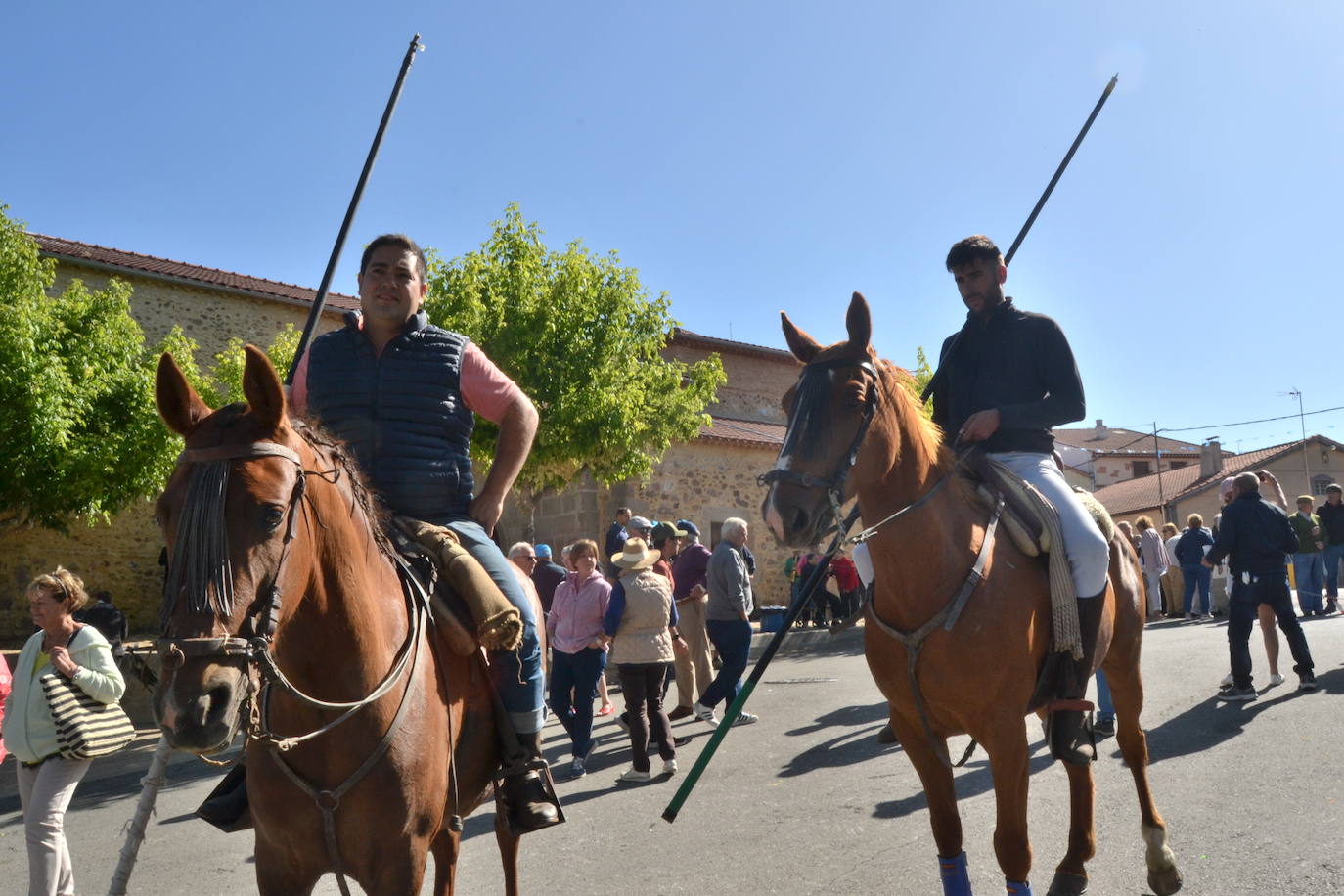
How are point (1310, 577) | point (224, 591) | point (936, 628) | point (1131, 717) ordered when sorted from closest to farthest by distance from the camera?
point (224, 591)
point (936, 628)
point (1131, 717)
point (1310, 577)

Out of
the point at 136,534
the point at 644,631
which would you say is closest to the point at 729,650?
the point at 644,631

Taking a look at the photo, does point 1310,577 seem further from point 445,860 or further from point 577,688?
point 445,860

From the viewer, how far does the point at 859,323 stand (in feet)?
12.2

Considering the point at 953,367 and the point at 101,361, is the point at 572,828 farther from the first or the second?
the point at 101,361

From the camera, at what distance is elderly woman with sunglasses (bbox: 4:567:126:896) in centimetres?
502

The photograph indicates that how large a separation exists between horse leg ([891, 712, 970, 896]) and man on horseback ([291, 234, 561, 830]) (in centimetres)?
150

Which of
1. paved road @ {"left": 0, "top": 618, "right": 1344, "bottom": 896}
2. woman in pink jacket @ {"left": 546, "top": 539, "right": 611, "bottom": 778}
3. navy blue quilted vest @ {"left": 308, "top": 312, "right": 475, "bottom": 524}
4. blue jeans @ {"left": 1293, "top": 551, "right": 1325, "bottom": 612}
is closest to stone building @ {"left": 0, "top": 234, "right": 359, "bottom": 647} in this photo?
paved road @ {"left": 0, "top": 618, "right": 1344, "bottom": 896}

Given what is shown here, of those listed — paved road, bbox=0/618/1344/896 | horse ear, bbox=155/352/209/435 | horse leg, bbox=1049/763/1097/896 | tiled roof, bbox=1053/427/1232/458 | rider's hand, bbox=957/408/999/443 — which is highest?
tiled roof, bbox=1053/427/1232/458

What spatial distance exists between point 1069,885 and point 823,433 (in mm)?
2462

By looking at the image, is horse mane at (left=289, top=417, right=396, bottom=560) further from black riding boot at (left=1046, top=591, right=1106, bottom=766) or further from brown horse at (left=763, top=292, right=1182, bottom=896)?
black riding boot at (left=1046, top=591, right=1106, bottom=766)

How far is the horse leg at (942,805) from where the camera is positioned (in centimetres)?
374

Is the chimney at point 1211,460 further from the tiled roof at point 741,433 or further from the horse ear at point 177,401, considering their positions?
the horse ear at point 177,401

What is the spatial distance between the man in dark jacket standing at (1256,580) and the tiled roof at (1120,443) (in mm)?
56143

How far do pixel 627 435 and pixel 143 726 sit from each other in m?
9.03
